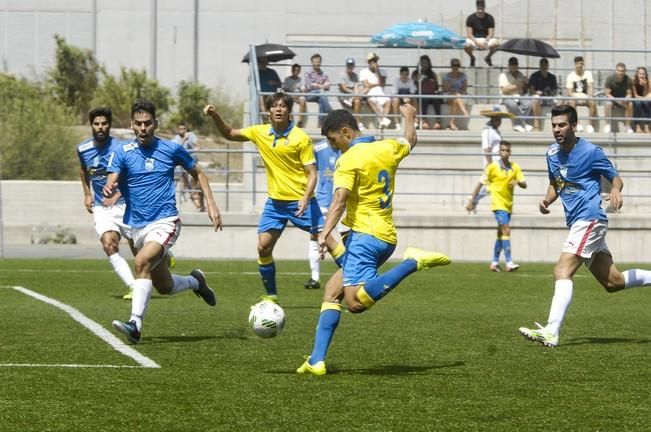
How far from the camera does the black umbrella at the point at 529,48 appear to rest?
28.6m

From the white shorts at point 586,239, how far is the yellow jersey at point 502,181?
9944 mm

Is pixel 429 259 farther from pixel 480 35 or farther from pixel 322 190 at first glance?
pixel 480 35

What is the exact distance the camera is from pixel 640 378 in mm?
9219

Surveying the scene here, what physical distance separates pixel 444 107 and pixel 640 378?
19.2 metres

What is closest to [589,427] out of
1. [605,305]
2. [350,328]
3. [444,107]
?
[350,328]

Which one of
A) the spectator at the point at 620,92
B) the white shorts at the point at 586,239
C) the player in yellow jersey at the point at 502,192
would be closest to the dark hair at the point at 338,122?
the white shorts at the point at 586,239

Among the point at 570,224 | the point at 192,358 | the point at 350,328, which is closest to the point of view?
the point at 192,358

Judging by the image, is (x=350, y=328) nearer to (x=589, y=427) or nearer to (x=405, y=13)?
(x=589, y=427)

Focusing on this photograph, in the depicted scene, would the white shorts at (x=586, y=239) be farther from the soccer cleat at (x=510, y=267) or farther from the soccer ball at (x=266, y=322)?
the soccer cleat at (x=510, y=267)

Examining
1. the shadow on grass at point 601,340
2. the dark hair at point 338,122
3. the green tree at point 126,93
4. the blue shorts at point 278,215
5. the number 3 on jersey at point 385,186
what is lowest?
the shadow on grass at point 601,340

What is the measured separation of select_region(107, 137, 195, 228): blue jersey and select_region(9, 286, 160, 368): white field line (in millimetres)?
1007

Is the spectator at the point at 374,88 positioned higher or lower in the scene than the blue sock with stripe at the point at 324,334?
higher

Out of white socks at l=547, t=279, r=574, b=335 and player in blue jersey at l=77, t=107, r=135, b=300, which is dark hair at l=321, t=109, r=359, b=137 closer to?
white socks at l=547, t=279, r=574, b=335

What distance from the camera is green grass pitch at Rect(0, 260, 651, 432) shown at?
750cm
